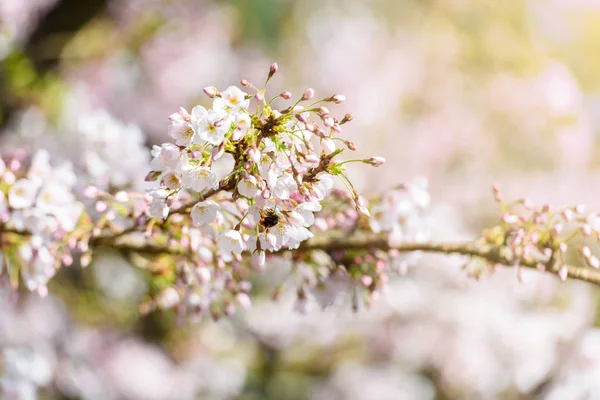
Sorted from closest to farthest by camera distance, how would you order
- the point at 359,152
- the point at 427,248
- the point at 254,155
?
the point at 254,155 < the point at 427,248 < the point at 359,152

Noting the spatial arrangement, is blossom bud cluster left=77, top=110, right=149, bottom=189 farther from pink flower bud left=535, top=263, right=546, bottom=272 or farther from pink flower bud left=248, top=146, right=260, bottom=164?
pink flower bud left=535, top=263, right=546, bottom=272

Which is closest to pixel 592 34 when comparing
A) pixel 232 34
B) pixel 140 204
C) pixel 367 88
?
pixel 367 88

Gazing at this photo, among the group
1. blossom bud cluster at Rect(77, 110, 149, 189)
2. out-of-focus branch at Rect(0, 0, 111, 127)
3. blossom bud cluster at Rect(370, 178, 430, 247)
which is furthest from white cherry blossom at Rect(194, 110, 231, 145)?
out-of-focus branch at Rect(0, 0, 111, 127)

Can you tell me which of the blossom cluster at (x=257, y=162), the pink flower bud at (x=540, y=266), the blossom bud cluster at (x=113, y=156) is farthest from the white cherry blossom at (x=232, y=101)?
the blossom bud cluster at (x=113, y=156)

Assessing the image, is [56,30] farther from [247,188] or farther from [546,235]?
[546,235]

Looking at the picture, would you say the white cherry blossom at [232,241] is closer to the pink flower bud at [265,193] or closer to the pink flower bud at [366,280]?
the pink flower bud at [265,193]

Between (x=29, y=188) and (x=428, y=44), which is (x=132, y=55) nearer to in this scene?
(x=428, y=44)

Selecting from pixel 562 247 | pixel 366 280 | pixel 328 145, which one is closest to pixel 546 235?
pixel 562 247
